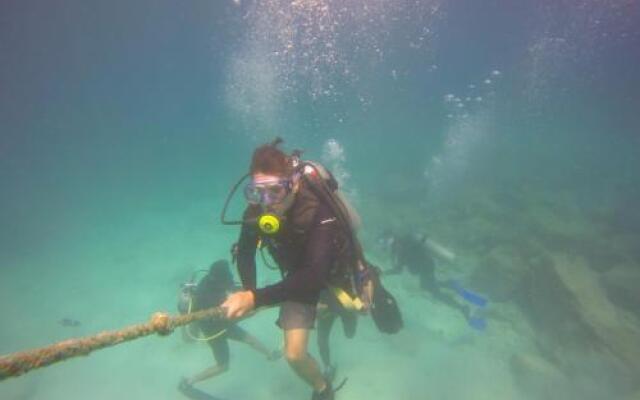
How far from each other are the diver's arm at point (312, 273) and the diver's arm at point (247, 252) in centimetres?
67

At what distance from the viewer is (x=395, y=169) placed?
29547 millimetres

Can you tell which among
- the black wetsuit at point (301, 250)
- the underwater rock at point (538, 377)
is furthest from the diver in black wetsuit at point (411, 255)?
the black wetsuit at point (301, 250)

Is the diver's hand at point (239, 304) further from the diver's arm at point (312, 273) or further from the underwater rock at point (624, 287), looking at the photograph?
the underwater rock at point (624, 287)

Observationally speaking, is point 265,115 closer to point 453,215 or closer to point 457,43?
point 457,43

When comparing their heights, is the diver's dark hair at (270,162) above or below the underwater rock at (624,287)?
above

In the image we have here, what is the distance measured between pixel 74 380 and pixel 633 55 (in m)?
119

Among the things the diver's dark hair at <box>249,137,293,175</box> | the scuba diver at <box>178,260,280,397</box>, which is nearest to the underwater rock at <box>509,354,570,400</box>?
the scuba diver at <box>178,260,280,397</box>

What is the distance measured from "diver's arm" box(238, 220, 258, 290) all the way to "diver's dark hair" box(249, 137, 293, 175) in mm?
631

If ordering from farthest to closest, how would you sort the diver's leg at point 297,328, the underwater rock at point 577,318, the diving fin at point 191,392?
the underwater rock at point 577,318
the diving fin at point 191,392
the diver's leg at point 297,328

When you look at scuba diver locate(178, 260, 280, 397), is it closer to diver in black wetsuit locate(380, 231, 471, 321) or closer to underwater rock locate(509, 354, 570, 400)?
Result: diver in black wetsuit locate(380, 231, 471, 321)

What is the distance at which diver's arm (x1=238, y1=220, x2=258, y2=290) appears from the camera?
375cm

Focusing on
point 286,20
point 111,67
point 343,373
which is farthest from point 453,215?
point 111,67

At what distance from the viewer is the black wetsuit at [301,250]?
2904 mm

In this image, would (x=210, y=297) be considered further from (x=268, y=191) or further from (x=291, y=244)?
(x=268, y=191)
